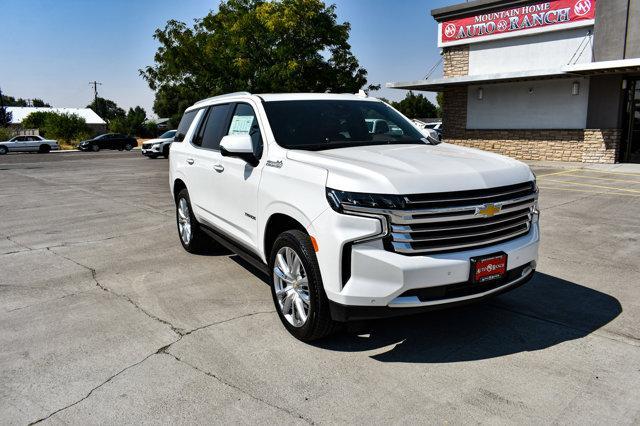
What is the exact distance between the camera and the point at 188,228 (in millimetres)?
6387

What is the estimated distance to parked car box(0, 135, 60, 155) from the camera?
41.0 metres

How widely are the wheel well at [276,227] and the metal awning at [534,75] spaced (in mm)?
16232

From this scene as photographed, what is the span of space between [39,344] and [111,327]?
20.8 inches

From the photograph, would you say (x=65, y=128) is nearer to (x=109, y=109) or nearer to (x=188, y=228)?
(x=188, y=228)

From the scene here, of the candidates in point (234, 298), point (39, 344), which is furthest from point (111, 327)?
point (234, 298)

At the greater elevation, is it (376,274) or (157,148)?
(376,274)

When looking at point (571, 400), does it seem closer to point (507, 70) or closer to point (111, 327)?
point (111, 327)

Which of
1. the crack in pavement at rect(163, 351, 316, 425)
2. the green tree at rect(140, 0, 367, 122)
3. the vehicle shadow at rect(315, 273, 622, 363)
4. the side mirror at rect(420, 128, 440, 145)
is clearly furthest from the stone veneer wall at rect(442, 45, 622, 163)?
the crack in pavement at rect(163, 351, 316, 425)

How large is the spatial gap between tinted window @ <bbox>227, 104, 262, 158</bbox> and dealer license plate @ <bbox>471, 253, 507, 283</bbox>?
2015 millimetres

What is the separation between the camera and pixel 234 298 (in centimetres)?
480

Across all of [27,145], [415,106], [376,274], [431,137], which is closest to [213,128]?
[431,137]

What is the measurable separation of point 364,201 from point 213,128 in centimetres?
299

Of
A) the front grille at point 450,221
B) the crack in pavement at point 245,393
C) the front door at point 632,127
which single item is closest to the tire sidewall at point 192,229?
the crack in pavement at point 245,393

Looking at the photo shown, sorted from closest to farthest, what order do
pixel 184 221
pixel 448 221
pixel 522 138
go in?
pixel 448 221
pixel 184 221
pixel 522 138
